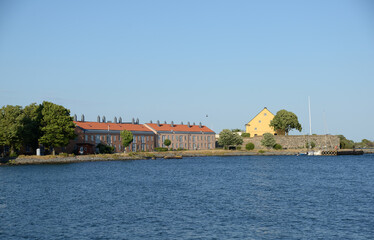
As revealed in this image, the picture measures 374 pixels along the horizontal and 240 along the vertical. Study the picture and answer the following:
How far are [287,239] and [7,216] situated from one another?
2054 cm

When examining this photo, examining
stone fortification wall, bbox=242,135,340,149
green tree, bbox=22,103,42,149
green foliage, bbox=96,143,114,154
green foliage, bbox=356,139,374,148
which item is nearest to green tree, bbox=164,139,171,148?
green foliage, bbox=96,143,114,154

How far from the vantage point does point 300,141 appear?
15125 centimetres

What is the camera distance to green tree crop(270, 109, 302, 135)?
151 meters

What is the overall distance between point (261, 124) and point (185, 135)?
93.2ft

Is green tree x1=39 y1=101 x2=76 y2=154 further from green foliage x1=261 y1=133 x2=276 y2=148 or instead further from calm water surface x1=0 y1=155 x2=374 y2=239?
Answer: green foliage x1=261 y1=133 x2=276 y2=148

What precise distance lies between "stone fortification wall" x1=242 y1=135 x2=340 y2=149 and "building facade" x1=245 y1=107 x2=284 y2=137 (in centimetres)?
794

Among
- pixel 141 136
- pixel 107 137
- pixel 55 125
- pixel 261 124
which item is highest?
pixel 261 124

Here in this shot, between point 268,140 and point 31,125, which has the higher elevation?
point 31,125

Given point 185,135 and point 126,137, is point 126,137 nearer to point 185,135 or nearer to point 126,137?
point 126,137

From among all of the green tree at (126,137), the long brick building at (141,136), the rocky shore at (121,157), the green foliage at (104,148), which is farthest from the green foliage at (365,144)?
the green foliage at (104,148)

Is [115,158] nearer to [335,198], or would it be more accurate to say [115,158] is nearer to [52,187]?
[52,187]

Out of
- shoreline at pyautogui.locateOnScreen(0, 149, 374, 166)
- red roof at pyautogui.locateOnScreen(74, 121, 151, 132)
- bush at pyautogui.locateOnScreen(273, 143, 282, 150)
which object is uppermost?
red roof at pyautogui.locateOnScreen(74, 121, 151, 132)

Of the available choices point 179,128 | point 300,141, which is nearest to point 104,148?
point 179,128

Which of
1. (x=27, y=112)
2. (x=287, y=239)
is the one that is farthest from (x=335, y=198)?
(x=27, y=112)
